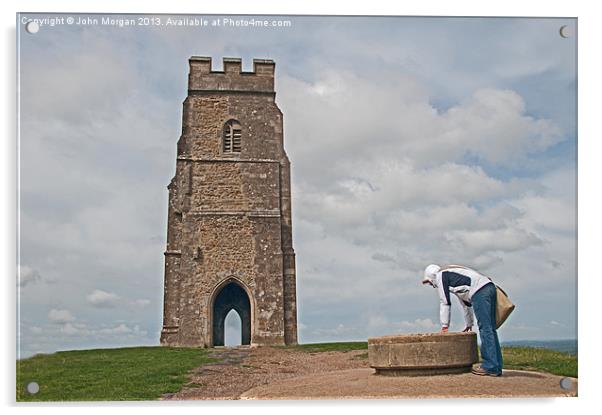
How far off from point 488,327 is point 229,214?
511 inches

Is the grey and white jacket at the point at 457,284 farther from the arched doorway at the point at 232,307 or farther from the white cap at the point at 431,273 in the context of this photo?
the arched doorway at the point at 232,307

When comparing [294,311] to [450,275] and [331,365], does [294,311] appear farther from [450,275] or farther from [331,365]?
[450,275]

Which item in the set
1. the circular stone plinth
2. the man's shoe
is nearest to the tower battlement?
the circular stone plinth

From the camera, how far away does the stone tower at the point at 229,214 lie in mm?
22578

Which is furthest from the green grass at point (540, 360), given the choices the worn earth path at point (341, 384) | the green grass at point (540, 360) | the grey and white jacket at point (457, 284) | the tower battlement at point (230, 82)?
the tower battlement at point (230, 82)

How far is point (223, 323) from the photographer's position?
26922 mm

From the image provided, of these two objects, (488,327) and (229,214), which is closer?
(488,327)

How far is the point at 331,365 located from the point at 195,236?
30.7 feet

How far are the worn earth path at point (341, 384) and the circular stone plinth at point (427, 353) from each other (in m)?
0.13

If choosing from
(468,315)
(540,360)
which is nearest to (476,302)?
(468,315)

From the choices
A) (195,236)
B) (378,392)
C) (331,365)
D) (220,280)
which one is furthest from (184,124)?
(378,392)

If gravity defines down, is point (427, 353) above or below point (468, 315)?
below

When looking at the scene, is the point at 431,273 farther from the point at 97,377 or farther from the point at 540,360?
the point at 97,377

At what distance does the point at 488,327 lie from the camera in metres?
11.3
